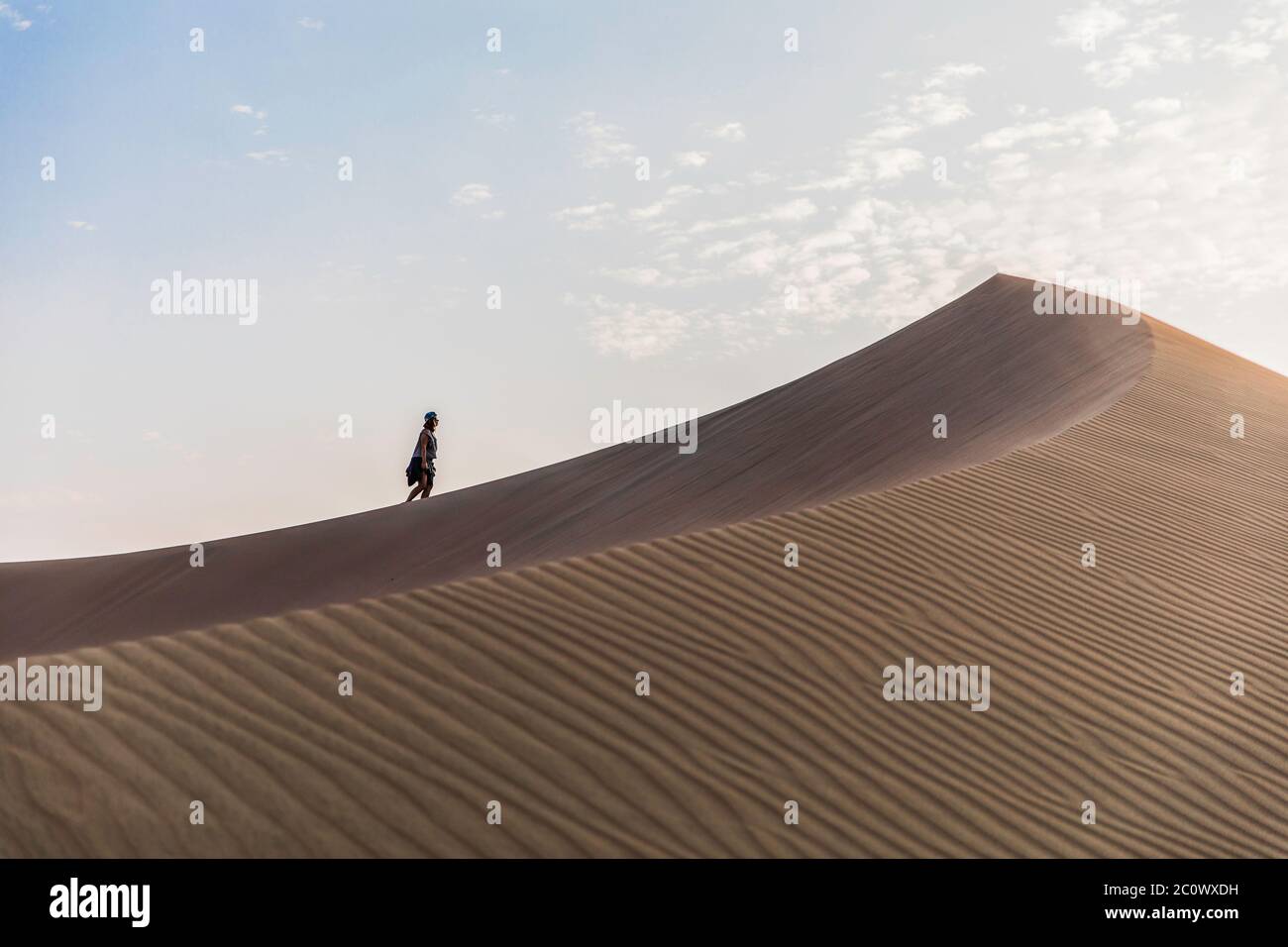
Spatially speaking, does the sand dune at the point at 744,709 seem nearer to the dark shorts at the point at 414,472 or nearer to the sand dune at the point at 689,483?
the sand dune at the point at 689,483

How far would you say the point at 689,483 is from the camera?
13906mm

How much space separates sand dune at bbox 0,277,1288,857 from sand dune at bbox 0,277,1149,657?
261 centimetres

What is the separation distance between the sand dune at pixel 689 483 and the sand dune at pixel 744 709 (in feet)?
8.58

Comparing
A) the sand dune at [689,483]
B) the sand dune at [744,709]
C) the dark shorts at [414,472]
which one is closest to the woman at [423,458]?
the dark shorts at [414,472]

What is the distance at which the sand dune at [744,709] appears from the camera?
4.05 meters

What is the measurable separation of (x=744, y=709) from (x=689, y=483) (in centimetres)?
905

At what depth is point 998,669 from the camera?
18.5 ft

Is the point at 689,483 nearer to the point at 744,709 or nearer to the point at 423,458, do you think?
the point at 423,458

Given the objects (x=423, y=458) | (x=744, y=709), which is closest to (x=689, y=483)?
(x=423, y=458)

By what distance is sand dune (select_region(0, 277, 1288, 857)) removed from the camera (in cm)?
405

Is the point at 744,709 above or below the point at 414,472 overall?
below
